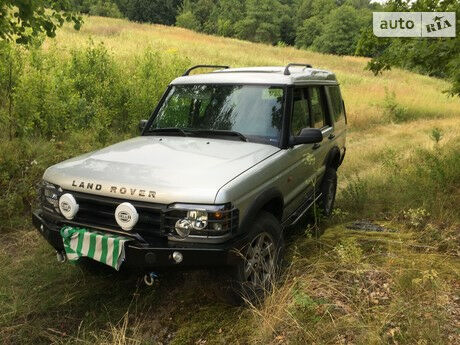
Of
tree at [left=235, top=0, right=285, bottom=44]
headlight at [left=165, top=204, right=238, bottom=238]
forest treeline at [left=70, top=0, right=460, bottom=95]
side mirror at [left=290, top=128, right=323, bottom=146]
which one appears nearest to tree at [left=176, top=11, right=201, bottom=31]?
forest treeline at [left=70, top=0, right=460, bottom=95]

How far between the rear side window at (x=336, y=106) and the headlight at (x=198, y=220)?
11.5ft

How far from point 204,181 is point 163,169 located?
382mm

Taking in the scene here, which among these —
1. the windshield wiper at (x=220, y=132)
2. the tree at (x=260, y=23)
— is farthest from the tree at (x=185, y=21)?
the windshield wiper at (x=220, y=132)

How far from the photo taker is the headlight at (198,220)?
285 cm

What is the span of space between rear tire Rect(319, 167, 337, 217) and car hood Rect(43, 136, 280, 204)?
201 cm

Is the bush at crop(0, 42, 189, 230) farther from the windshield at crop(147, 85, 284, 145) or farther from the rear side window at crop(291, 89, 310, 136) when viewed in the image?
the rear side window at crop(291, 89, 310, 136)

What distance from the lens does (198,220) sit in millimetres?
2863

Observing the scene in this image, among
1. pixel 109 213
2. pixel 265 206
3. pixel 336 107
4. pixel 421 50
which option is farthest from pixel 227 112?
pixel 421 50

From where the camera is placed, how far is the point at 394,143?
1251cm

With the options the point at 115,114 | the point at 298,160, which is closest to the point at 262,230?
the point at 298,160

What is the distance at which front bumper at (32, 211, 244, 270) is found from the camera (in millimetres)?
2861

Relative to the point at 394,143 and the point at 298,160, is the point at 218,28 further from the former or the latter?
the point at 298,160

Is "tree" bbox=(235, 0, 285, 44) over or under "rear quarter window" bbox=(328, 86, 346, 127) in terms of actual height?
over

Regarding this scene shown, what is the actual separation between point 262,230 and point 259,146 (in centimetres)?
85
